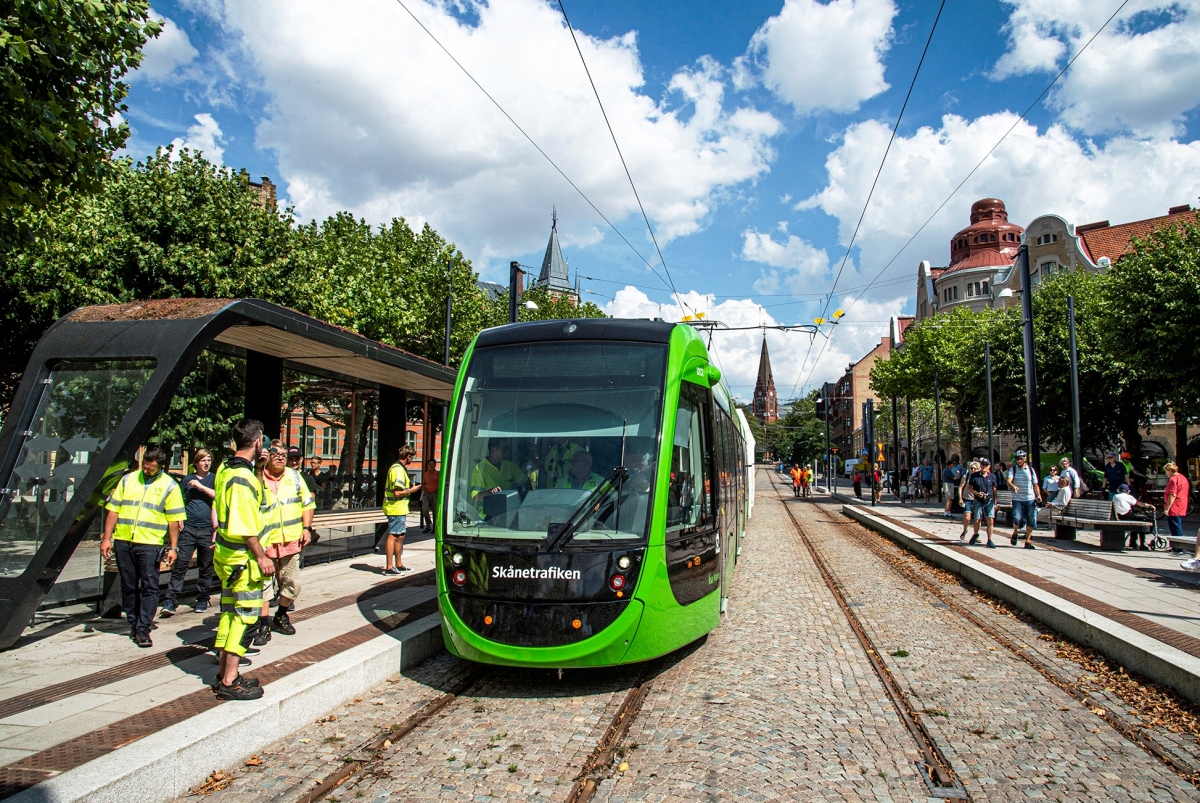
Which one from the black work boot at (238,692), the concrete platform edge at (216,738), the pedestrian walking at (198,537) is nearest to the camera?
the concrete platform edge at (216,738)

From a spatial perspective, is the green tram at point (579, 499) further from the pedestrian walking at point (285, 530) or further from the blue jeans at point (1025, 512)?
the blue jeans at point (1025, 512)

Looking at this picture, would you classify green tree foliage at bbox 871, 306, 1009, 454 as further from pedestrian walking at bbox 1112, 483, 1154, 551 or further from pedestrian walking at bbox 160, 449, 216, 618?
pedestrian walking at bbox 160, 449, 216, 618

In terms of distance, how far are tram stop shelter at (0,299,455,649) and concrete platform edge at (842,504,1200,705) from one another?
306 inches

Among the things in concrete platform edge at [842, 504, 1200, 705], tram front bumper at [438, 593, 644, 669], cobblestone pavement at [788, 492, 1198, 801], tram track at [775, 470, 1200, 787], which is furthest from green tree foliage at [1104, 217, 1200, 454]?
tram front bumper at [438, 593, 644, 669]

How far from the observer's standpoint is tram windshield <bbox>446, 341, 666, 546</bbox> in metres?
5.68

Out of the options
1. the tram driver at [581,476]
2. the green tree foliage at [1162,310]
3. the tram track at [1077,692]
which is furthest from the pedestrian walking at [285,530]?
the green tree foliage at [1162,310]

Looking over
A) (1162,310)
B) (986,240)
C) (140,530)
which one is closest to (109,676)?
(140,530)

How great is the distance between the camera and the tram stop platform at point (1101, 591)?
5941 mm

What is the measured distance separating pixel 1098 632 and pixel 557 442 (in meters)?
4.94

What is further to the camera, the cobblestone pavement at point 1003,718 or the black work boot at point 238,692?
the black work boot at point 238,692

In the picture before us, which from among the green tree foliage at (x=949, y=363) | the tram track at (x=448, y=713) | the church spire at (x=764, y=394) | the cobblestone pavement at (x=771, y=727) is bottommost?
the tram track at (x=448, y=713)

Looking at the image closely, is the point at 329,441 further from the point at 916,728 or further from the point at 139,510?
the point at 916,728

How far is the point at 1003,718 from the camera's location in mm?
Result: 5008

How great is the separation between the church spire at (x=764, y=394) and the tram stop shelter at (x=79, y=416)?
5671 inches
